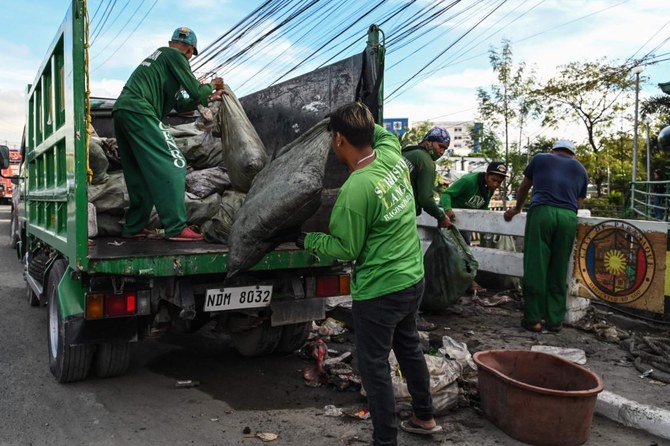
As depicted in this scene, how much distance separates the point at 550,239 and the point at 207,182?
9.40ft

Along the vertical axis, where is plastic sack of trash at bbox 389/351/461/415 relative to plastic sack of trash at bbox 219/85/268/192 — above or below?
below

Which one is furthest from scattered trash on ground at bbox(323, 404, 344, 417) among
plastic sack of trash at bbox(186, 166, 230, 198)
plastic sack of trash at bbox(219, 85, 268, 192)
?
plastic sack of trash at bbox(186, 166, 230, 198)

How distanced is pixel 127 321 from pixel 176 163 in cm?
113

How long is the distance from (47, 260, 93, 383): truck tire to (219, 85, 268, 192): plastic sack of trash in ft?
4.28

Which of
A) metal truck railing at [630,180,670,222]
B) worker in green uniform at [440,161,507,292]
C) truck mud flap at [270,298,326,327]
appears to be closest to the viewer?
truck mud flap at [270,298,326,327]

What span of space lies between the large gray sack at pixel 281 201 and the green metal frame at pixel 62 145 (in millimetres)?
858

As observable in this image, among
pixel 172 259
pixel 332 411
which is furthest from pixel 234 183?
pixel 332 411

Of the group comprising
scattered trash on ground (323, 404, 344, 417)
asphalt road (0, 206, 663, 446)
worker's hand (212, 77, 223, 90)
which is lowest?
asphalt road (0, 206, 663, 446)

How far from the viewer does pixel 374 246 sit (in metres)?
2.59

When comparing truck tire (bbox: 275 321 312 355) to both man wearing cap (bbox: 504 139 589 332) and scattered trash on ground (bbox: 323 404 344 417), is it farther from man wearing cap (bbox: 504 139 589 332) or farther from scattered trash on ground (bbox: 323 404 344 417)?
man wearing cap (bbox: 504 139 589 332)

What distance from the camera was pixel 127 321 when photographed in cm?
341

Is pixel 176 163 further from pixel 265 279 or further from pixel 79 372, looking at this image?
pixel 79 372

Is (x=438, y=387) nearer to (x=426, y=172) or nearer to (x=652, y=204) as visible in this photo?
(x=426, y=172)

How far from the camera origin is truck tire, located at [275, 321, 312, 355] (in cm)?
427
